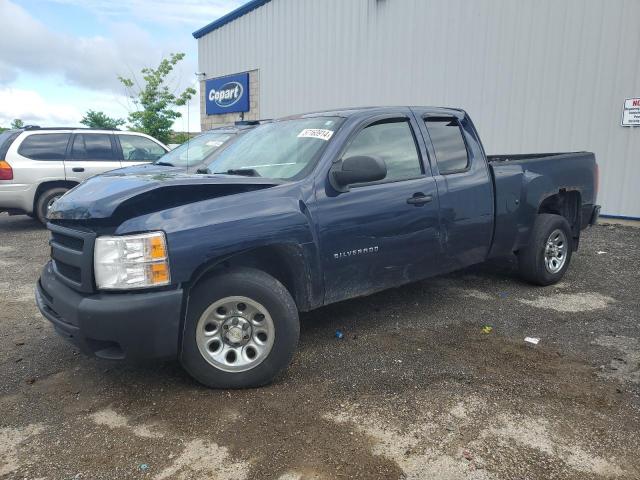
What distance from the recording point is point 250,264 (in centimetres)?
353

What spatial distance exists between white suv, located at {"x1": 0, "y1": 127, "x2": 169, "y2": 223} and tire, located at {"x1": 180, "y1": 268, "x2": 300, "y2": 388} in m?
7.37

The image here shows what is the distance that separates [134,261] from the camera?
292 cm

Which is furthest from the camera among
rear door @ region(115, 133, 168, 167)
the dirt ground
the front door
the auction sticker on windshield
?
rear door @ region(115, 133, 168, 167)

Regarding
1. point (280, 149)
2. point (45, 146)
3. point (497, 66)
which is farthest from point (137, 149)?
point (497, 66)

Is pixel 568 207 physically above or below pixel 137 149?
below

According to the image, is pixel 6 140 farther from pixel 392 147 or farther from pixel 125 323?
pixel 125 323

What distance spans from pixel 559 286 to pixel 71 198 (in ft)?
16.3

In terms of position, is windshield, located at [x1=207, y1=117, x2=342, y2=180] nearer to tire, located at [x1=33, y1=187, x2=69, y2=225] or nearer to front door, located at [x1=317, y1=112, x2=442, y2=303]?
front door, located at [x1=317, y1=112, x2=442, y2=303]

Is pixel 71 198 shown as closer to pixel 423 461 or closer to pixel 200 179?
pixel 200 179

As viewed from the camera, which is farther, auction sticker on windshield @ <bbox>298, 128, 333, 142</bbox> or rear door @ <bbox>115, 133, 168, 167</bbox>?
rear door @ <bbox>115, 133, 168, 167</bbox>

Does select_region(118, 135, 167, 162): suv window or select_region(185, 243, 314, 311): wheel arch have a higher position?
select_region(118, 135, 167, 162): suv window

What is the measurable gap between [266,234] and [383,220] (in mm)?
1041

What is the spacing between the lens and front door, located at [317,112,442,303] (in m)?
3.70

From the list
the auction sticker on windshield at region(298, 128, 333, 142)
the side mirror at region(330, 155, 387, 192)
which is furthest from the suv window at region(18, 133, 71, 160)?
the side mirror at region(330, 155, 387, 192)
